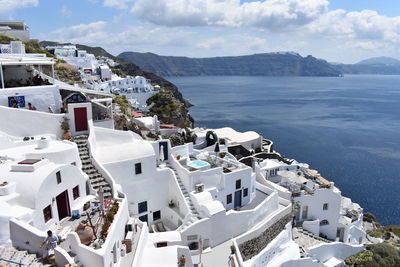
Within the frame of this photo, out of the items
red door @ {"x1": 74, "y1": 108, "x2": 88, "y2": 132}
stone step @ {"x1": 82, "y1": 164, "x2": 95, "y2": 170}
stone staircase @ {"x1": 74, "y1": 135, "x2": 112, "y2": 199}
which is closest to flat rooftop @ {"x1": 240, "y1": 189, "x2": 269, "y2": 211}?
stone staircase @ {"x1": 74, "y1": 135, "x2": 112, "y2": 199}

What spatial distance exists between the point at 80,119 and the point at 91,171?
6659mm

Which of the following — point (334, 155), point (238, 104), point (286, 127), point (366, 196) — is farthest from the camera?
point (238, 104)

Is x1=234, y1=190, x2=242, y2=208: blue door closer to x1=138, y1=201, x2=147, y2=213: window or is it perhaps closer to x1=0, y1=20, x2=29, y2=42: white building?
x1=138, y1=201, x2=147, y2=213: window

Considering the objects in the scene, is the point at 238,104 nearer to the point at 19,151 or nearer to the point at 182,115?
the point at 182,115

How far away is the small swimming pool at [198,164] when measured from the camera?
89.6 feet

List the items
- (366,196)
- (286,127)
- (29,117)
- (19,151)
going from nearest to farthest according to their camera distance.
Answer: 1. (19,151)
2. (29,117)
3. (366,196)
4. (286,127)

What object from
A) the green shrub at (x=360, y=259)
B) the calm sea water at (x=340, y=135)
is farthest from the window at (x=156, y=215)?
the calm sea water at (x=340, y=135)

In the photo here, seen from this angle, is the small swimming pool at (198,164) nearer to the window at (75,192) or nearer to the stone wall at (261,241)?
the stone wall at (261,241)

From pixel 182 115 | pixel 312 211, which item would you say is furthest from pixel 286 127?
pixel 312 211

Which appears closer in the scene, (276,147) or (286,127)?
(276,147)

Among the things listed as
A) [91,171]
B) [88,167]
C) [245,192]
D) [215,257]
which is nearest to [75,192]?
[91,171]

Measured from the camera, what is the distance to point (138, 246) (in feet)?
57.2

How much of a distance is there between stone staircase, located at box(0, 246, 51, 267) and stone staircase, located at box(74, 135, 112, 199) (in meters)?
6.89

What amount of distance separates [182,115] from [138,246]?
63.4 metres
